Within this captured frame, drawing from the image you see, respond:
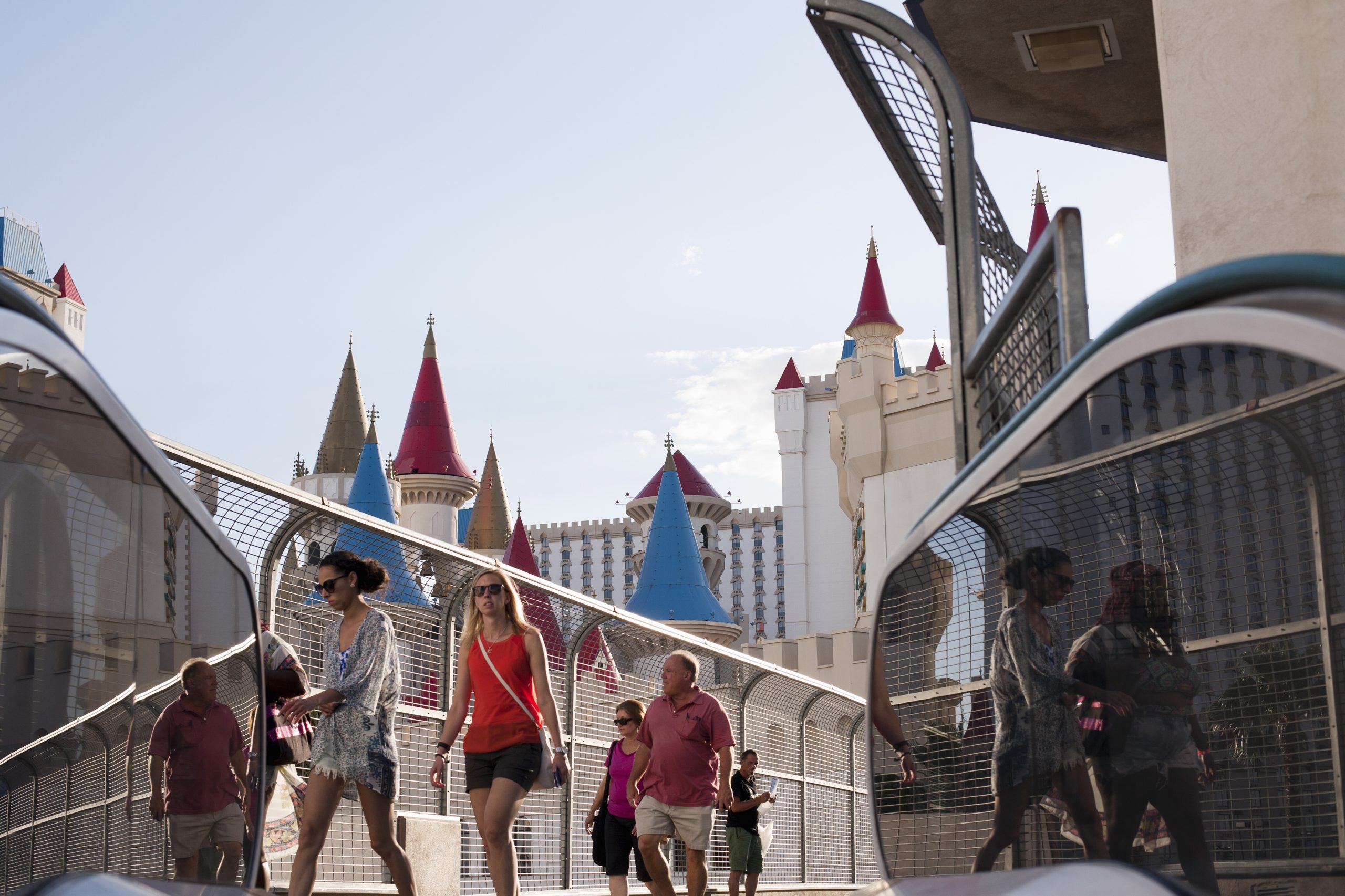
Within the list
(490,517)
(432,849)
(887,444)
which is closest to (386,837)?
(432,849)

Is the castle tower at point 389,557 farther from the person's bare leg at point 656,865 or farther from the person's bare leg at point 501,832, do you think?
the person's bare leg at point 656,865

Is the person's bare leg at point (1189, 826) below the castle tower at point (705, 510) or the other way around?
below

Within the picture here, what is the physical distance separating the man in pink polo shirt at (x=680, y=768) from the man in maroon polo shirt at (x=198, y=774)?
419 cm

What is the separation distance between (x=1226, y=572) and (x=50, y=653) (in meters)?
1.74

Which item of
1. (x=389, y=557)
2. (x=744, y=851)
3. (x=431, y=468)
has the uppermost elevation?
(x=431, y=468)

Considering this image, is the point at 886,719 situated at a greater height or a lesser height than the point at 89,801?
greater

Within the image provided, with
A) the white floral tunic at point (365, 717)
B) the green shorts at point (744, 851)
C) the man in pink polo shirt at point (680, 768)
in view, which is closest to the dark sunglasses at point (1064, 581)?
the white floral tunic at point (365, 717)

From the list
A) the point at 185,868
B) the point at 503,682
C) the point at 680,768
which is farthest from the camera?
the point at 680,768

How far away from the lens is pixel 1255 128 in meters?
5.28

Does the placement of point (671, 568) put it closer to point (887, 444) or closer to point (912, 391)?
point (887, 444)

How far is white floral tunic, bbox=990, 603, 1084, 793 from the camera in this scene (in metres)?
2.40

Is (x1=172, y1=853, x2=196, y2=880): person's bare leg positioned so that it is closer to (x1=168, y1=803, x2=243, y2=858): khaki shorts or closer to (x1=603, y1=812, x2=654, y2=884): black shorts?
(x1=168, y1=803, x2=243, y2=858): khaki shorts

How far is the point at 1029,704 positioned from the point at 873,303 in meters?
54.8

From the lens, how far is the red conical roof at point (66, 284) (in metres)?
78.8
